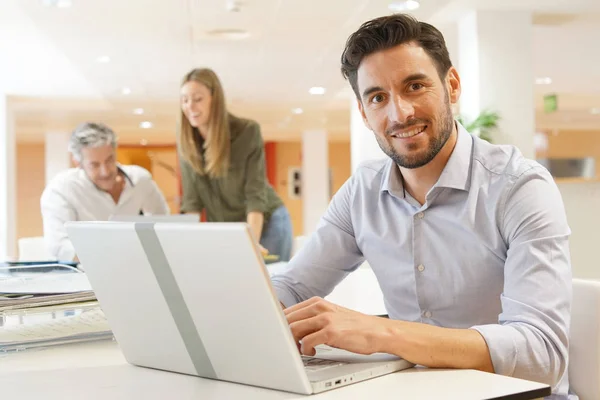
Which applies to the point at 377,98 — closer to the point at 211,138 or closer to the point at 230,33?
the point at 211,138

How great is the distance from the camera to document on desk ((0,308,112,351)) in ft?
4.47

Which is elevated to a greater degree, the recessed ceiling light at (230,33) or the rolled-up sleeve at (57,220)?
the recessed ceiling light at (230,33)

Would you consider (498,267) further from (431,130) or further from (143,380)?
(143,380)

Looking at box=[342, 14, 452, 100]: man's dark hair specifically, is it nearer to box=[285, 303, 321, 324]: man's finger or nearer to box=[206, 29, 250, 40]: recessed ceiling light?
box=[285, 303, 321, 324]: man's finger

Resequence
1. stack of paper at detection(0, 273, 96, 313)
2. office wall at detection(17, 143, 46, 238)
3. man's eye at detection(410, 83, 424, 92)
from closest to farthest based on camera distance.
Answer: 1. stack of paper at detection(0, 273, 96, 313)
2. man's eye at detection(410, 83, 424, 92)
3. office wall at detection(17, 143, 46, 238)

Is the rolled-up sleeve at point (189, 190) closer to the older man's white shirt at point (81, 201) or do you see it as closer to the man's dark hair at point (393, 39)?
the older man's white shirt at point (81, 201)

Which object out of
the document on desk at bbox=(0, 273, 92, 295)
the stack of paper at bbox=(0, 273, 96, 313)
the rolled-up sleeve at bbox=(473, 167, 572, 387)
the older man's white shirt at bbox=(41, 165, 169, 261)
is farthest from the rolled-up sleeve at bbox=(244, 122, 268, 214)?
the rolled-up sleeve at bbox=(473, 167, 572, 387)

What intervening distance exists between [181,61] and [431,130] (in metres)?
7.97

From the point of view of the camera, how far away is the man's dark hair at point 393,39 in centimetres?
145

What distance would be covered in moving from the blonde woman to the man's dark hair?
1939 millimetres

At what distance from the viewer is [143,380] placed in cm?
105

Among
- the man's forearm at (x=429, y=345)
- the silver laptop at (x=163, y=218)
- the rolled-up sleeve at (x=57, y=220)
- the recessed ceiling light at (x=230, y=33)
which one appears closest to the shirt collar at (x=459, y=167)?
the man's forearm at (x=429, y=345)

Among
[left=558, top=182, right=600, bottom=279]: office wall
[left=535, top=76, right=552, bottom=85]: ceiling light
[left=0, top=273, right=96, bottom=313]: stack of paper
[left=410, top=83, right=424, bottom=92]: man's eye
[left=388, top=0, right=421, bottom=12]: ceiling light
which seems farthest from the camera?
[left=535, top=76, right=552, bottom=85]: ceiling light

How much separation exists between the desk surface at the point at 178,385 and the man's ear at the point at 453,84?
71 centimetres
